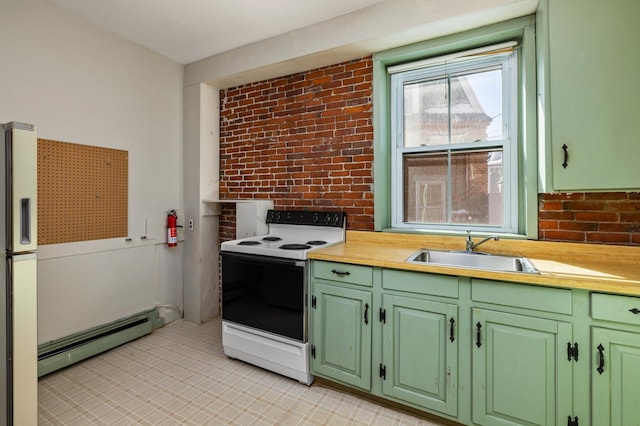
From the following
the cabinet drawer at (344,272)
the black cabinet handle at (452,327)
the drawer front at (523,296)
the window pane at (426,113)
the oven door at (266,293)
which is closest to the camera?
the drawer front at (523,296)

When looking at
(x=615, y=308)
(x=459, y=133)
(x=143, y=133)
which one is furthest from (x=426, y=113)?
(x=143, y=133)

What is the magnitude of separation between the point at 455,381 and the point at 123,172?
315cm

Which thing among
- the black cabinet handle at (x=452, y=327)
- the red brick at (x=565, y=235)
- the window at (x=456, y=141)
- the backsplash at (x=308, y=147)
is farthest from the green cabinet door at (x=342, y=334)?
the red brick at (x=565, y=235)

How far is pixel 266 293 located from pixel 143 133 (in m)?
2.07

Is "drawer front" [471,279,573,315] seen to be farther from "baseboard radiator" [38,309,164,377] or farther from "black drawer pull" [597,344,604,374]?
"baseboard radiator" [38,309,164,377]

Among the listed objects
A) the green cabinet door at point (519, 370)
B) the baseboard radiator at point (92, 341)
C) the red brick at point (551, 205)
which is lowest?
the baseboard radiator at point (92, 341)

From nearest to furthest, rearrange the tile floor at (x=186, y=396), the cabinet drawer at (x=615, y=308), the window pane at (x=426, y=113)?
the cabinet drawer at (x=615, y=308)
the tile floor at (x=186, y=396)
the window pane at (x=426, y=113)

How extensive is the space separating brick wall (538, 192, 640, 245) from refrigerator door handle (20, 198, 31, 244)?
308 centimetres

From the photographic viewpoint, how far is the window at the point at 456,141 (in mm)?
2387

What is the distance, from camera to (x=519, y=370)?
5.36ft

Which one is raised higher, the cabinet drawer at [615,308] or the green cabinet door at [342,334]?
the cabinet drawer at [615,308]

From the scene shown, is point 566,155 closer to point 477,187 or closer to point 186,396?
point 477,187

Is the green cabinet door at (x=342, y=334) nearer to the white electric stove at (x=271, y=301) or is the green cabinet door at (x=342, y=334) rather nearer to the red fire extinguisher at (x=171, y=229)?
the white electric stove at (x=271, y=301)

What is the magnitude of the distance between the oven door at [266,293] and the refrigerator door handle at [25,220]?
123 cm
